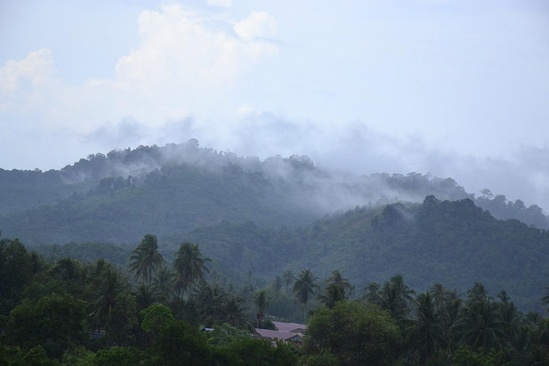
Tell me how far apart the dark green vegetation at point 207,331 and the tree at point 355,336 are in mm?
83

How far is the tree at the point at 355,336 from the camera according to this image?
7344 centimetres

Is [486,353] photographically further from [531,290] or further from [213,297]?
[531,290]

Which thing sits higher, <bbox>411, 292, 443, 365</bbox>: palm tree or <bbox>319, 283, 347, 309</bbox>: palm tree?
<bbox>319, 283, 347, 309</bbox>: palm tree

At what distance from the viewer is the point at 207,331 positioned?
264 feet

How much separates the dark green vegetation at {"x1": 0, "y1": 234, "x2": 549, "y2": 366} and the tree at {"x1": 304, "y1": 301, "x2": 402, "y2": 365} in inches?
3.3

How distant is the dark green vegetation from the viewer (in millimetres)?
56844

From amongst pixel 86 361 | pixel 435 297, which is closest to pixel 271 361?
pixel 86 361

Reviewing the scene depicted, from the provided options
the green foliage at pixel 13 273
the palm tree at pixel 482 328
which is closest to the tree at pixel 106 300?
the green foliage at pixel 13 273

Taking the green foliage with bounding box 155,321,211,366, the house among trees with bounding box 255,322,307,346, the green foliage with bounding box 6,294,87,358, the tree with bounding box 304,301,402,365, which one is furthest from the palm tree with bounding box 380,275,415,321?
the green foliage with bounding box 155,321,211,366

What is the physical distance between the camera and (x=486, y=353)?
73.3 meters

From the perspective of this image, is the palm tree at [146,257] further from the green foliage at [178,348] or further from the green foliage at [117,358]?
the green foliage at [117,358]

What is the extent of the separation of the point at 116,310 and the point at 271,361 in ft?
70.6

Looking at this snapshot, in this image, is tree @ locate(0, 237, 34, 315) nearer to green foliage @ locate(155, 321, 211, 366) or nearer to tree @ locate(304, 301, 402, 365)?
tree @ locate(304, 301, 402, 365)

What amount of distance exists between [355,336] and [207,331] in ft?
45.9
